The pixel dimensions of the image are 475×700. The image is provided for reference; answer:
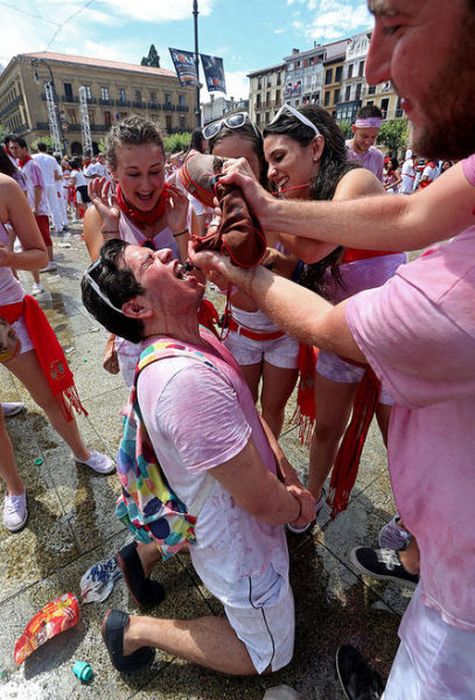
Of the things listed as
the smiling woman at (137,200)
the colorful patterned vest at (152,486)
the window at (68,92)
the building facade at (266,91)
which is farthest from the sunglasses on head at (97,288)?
the building facade at (266,91)

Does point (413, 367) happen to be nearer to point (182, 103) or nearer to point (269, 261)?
point (269, 261)

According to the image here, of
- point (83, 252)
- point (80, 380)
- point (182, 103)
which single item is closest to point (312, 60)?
point (182, 103)

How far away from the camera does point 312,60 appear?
5125 cm

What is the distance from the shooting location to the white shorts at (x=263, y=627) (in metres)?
1.41

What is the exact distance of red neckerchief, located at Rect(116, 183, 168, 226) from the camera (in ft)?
6.99

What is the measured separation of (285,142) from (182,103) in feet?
213

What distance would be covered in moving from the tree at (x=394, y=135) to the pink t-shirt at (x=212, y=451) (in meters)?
42.2

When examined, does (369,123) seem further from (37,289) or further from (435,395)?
(37,289)

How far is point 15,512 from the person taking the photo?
2.27 meters

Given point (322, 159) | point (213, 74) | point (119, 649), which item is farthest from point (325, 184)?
point (213, 74)

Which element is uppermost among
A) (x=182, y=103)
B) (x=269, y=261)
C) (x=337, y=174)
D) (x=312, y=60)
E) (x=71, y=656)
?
(x=312, y=60)

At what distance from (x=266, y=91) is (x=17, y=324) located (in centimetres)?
7114

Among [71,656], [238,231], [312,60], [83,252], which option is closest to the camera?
[238,231]

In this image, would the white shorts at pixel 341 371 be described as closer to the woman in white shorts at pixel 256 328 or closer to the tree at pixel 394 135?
the woman in white shorts at pixel 256 328
